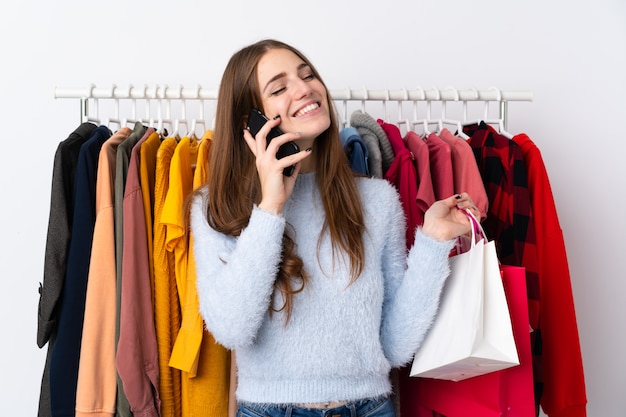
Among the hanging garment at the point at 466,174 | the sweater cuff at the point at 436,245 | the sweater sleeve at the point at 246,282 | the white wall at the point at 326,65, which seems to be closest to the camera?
the sweater sleeve at the point at 246,282

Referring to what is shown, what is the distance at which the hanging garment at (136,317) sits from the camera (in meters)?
1.70

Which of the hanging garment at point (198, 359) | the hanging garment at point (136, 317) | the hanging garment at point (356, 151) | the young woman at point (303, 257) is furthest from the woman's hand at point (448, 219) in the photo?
the hanging garment at point (136, 317)

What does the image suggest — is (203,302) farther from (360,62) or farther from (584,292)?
(584,292)

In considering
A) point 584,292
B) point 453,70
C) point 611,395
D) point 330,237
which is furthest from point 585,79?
point 330,237

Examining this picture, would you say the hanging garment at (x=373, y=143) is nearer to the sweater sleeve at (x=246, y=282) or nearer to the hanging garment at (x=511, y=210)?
the hanging garment at (x=511, y=210)

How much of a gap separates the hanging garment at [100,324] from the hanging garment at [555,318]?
117 cm

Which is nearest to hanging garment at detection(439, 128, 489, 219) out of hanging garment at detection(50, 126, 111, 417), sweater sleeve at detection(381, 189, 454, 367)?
sweater sleeve at detection(381, 189, 454, 367)

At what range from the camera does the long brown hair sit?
1550 millimetres

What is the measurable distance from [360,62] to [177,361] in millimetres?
1450

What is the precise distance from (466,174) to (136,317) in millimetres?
966

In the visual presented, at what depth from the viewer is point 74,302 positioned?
1.74 meters

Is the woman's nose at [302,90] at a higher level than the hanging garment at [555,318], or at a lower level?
higher

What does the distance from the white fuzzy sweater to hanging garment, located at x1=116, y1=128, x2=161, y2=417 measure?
9.4 inches

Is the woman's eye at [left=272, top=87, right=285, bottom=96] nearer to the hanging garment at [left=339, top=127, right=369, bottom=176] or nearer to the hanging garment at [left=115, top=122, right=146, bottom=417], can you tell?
the hanging garment at [left=339, top=127, right=369, bottom=176]
